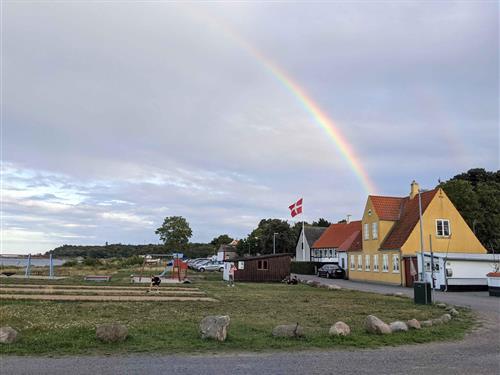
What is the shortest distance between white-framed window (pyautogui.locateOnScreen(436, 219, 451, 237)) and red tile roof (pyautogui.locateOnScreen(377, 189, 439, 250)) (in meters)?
1.84

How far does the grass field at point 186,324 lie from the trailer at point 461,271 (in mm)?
15576

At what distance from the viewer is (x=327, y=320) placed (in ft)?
52.7

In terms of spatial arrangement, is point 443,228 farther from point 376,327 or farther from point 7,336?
point 7,336

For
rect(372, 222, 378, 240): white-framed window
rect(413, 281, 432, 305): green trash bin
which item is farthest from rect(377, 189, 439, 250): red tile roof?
rect(413, 281, 432, 305): green trash bin

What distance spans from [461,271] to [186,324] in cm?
2877

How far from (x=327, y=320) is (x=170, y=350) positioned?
7.05m

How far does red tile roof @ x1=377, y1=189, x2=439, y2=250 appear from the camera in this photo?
144 feet

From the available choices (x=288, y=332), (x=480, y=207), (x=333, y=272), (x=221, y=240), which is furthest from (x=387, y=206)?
(x=221, y=240)

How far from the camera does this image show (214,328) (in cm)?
1145

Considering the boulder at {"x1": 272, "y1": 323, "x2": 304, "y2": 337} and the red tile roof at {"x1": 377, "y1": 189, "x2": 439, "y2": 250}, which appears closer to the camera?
the boulder at {"x1": 272, "y1": 323, "x2": 304, "y2": 337}

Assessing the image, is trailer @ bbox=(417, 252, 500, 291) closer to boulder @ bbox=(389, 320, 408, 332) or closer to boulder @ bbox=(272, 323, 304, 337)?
boulder @ bbox=(389, 320, 408, 332)

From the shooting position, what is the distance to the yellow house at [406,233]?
42969mm

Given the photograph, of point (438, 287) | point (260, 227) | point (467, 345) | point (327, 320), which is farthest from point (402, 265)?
point (260, 227)

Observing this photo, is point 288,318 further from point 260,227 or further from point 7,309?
point 260,227
